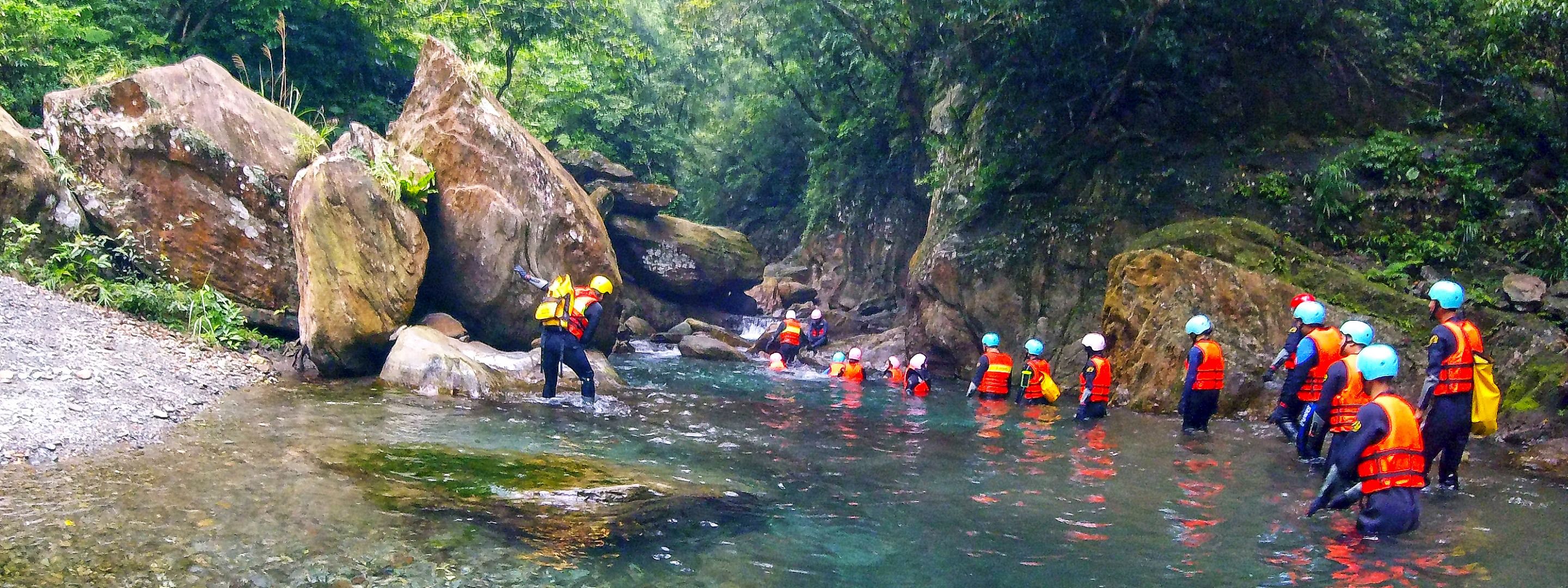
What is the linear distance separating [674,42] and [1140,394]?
28.1 m

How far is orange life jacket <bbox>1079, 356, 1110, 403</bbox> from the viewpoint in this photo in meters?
11.8

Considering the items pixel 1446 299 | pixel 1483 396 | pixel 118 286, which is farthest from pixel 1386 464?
pixel 118 286

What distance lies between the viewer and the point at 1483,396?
24.0 ft

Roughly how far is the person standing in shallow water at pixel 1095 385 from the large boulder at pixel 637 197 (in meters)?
14.4

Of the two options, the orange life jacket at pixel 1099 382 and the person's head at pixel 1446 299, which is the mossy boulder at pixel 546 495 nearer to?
the person's head at pixel 1446 299

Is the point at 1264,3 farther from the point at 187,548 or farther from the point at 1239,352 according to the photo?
the point at 187,548

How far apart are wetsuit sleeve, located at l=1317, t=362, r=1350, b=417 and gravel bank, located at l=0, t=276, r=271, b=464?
382 inches

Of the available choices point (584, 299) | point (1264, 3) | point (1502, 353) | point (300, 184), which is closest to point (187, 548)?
point (584, 299)

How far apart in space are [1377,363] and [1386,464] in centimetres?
69

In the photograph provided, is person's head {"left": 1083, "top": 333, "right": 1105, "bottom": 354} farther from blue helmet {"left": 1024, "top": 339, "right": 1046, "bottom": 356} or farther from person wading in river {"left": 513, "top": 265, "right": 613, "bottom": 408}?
person wading in river {"left": 513, "top": 265, "right": 613, "bottom": 408}

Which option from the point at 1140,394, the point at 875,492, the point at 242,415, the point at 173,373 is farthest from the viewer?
the point at 1140,394

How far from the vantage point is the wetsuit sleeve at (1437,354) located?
7.26 meters

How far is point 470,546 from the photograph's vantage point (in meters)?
5.28

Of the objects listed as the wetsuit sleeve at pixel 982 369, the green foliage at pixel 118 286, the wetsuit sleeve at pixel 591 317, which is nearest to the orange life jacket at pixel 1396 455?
the wetsuit sleeve at pixel 982 369
